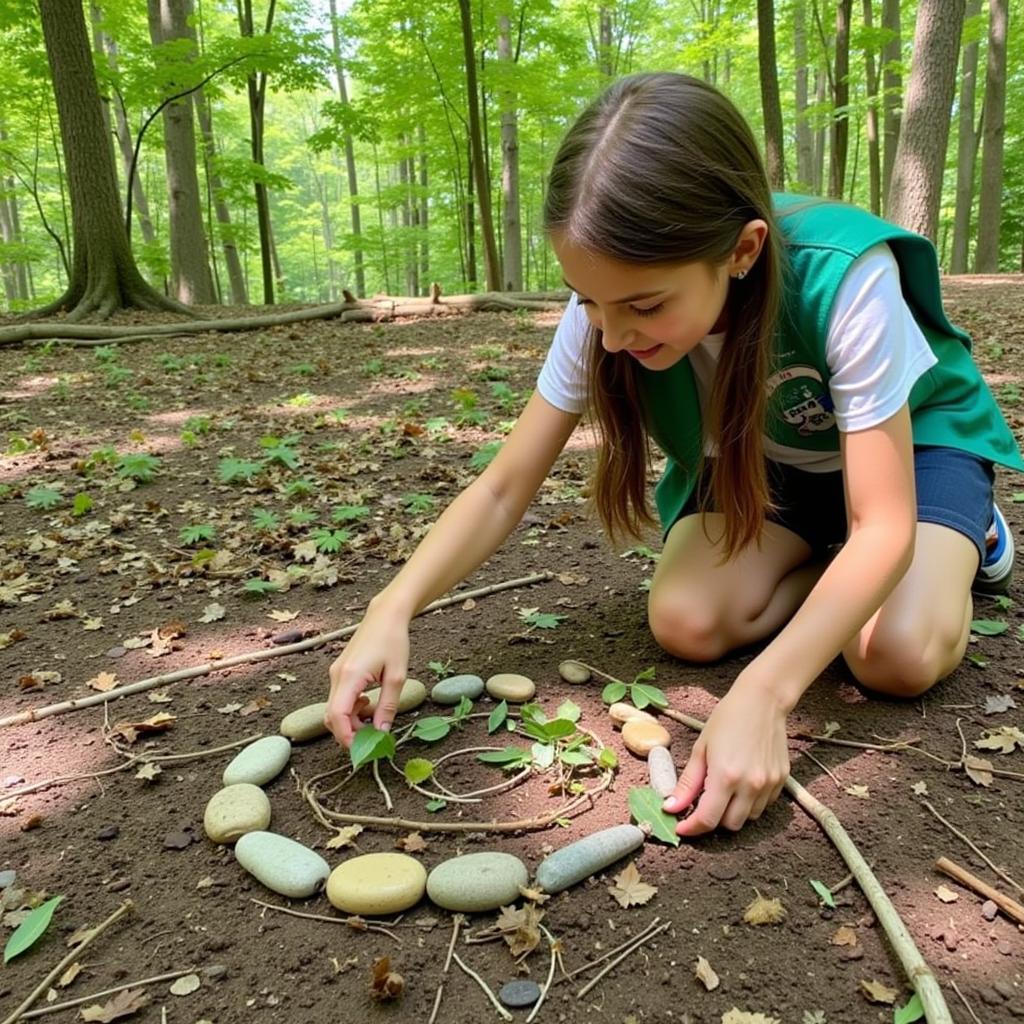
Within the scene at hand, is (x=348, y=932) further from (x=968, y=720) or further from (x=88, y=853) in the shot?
(x=968, y=720)

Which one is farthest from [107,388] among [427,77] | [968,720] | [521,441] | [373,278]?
[373,278]

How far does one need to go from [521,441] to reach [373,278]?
3041cm

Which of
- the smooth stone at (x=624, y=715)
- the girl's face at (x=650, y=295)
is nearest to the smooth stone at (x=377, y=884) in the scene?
the smooth stone at (x=624, y=715)

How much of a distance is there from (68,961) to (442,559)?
895 mm

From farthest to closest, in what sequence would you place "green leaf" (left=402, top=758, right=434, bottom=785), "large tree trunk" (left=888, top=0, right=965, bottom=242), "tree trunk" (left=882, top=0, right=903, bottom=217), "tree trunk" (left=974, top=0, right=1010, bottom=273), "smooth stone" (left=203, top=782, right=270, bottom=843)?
"tree trunk" (left=974, top=0, right=1010, bottom=273) → "tree trunk" (left=882, top=0, right=903, bottom=217) → "large tree trunk" (left=888, top=0, right=965, bottom=242) → "green leaf" (left=402, top=758, right=434, bottom=785) → "smooth stone" (left=203, top=782, right=270, bottom=843)

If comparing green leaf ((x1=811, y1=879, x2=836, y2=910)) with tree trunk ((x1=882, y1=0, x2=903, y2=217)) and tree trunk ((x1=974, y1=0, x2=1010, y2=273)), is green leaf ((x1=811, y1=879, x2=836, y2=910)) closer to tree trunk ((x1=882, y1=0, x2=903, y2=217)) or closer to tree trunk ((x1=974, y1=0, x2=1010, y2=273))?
tree trunk ((x1=882, y1=0, x2=903, y2=217))

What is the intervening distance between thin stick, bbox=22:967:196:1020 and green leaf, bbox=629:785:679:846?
2.39ft

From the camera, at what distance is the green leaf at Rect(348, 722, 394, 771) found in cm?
135

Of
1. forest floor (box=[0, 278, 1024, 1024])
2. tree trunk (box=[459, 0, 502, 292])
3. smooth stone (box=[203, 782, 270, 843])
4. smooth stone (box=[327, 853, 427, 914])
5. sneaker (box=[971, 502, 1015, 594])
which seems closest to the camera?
forest floor (box=[0, 278, 1024, 1024])

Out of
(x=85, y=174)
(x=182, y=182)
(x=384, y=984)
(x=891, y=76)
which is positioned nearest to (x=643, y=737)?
(x=384, y=984)

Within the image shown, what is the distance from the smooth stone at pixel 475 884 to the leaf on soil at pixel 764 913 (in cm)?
34

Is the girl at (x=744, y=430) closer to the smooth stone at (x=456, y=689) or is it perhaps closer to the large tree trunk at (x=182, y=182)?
the smooth stone at (x=456, y=689)

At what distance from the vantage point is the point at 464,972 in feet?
3.52

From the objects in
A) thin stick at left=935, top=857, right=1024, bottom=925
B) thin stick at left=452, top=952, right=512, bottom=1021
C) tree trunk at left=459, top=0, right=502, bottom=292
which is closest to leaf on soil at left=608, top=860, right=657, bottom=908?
thin stick at left=452, top=952, right=512, bottom=1021
